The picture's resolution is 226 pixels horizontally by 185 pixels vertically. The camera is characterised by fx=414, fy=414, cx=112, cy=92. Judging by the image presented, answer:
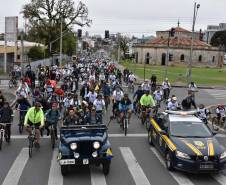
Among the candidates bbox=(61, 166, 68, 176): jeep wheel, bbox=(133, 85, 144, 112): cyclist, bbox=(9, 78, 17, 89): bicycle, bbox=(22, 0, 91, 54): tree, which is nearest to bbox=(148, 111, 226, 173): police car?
bbox=(61, 166, 68, 176): jeep wheel

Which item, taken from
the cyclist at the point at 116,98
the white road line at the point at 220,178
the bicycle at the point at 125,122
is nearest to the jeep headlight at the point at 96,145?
the white road line at the point at 220,178

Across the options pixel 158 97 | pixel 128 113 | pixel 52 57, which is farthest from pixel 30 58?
pixel 128 113

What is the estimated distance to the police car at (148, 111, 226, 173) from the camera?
36.3ft

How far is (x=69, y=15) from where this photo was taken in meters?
78.6

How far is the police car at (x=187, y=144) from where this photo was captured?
36.3 feet

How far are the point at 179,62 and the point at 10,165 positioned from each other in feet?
330

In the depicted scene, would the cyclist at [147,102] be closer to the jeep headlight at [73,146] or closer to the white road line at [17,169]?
the white road line at [17,169]

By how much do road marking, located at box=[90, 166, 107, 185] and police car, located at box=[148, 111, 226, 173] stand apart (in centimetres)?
203

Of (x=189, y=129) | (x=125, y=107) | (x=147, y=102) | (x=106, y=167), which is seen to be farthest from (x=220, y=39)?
(x=106, y=167)

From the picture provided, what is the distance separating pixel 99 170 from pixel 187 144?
262 centimetres

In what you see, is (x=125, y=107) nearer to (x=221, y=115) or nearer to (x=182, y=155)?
(x=221, y=115)

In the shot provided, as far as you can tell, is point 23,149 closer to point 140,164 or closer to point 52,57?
point 140,164

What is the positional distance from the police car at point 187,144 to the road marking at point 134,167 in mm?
881

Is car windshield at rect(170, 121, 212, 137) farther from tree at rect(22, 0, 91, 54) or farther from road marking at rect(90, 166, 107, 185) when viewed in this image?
tree at rect(22, 0, 91, 54)
